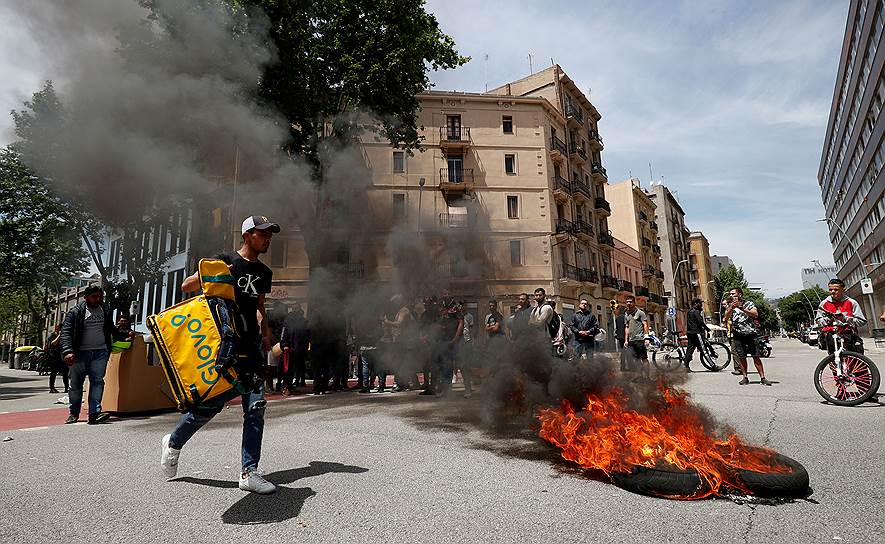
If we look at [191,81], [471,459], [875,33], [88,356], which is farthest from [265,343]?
[875,33]

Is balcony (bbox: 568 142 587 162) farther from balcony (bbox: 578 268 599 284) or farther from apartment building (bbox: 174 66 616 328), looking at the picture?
apartment building (bbox: 174 66 616 328)

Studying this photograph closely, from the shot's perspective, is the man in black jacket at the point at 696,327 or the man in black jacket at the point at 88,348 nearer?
the man in black jacket at the point at 88,348

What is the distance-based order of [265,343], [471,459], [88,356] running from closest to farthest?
[265,343], [471,459], [88,356]

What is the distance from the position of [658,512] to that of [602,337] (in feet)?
22.2

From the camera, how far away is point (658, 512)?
233 cm

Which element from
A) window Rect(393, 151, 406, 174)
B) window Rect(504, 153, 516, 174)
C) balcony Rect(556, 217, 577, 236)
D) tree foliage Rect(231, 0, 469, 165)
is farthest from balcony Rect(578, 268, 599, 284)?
window Rect(393, 151, 406, 174)

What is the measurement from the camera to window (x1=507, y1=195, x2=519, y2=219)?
1052cm

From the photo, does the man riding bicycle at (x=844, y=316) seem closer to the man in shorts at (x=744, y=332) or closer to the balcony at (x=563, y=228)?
the man in shorts at (x=744, y=332)

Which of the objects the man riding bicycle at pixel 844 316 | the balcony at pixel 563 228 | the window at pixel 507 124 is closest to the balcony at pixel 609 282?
the balcony at pixel 563 228

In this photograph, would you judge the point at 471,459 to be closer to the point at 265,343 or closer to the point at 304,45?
the point at 265,343

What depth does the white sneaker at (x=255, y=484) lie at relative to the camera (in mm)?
2689

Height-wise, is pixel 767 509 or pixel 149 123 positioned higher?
pixel 149 123

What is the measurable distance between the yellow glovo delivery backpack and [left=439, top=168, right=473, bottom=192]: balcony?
260 inches

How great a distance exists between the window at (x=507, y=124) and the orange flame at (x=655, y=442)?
16306 millimetres
